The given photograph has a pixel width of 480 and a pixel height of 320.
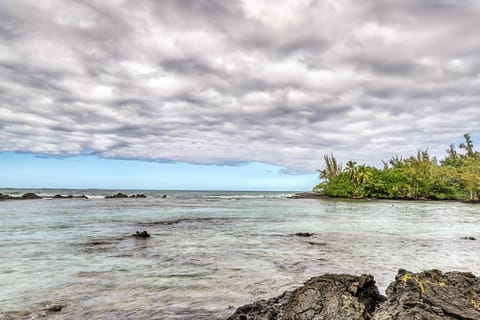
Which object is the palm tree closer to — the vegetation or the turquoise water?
the vegetation

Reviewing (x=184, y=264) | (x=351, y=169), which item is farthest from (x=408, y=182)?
(x=184, y=264)

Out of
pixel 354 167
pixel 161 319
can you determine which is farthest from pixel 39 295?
pixel 354 167

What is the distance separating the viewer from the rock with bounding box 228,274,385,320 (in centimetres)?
426

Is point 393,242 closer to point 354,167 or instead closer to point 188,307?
point 188,307

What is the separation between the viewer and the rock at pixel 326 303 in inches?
168

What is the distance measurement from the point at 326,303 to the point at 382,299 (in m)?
1.28

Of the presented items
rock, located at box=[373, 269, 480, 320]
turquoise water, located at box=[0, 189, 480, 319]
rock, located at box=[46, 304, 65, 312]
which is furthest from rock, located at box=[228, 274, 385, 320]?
rock, located at box=[46, 304, 65, 312]

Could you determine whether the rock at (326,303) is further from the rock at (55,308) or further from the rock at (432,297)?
the rock at (55,308)

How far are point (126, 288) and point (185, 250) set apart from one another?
485 cm

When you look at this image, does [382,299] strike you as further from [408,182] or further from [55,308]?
[408,182]

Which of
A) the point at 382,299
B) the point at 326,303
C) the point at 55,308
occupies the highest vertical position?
the point at 326,303

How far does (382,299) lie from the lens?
16.9 feet

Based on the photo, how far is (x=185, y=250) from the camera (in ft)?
39.5

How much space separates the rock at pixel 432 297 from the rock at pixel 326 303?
0.38 metres
